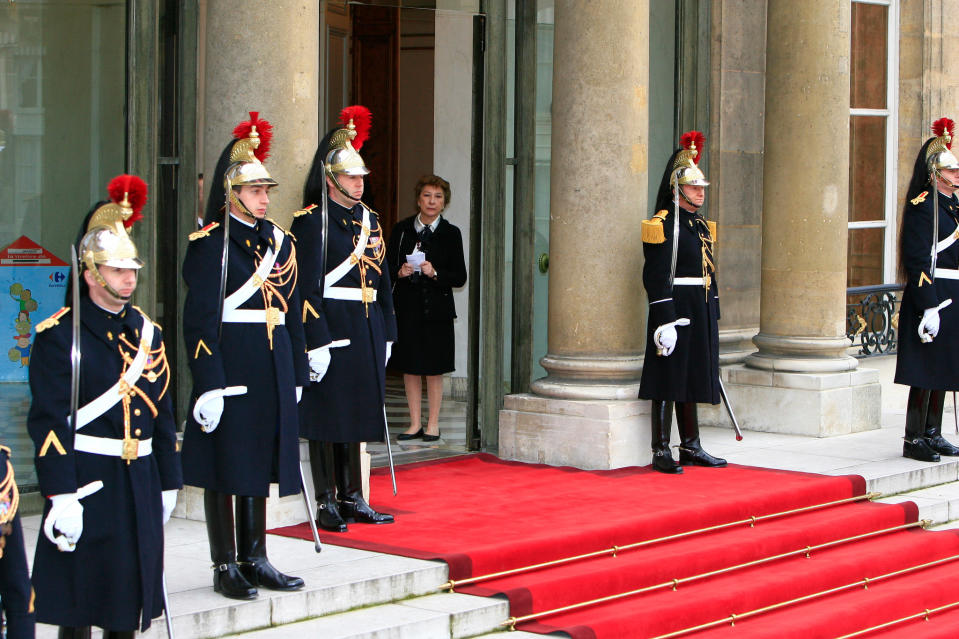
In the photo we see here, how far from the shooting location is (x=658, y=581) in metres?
7.28

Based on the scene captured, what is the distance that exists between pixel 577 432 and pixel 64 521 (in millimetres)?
5161

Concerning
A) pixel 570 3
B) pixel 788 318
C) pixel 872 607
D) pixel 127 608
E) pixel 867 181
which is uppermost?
pixel 570 3

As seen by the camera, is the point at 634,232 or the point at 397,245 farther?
the point at 397,245

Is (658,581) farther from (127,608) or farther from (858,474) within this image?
Result: (127,608)

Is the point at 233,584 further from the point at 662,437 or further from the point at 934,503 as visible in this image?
the point at 934,503

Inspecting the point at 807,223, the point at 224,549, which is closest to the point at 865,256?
the point at 807,223

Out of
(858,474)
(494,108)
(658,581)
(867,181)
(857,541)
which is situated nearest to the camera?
(658,581)

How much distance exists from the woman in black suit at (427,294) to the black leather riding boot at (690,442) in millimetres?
1721

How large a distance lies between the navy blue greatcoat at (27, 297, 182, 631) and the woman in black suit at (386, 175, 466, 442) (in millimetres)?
5253

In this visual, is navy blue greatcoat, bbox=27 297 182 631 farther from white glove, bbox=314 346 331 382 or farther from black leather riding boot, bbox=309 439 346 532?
black leather riding boot, bbox=309 439 346 532

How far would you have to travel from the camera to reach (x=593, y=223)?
968 cm

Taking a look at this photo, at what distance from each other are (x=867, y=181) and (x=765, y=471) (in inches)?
198

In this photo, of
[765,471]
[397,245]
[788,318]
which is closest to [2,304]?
[397,245]

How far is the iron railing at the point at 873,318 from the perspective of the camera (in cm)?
1295
